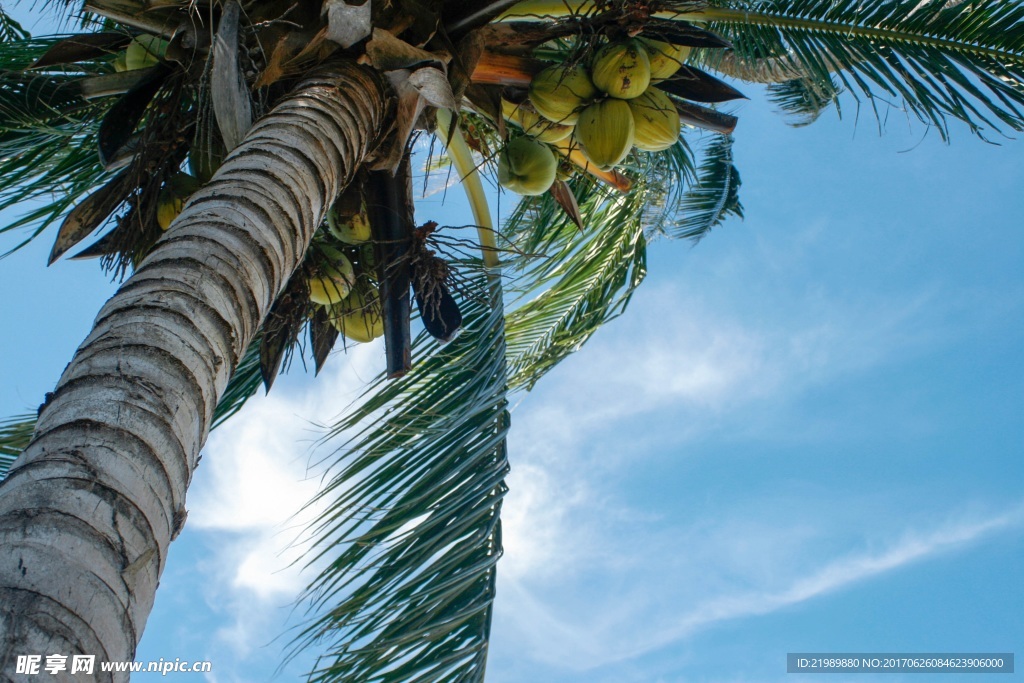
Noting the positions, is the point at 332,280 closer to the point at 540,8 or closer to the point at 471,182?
the point at 471,182

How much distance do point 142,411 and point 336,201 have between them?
6.32 ft

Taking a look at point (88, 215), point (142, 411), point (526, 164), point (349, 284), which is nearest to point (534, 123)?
point (526, 164)

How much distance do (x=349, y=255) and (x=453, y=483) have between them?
102cm

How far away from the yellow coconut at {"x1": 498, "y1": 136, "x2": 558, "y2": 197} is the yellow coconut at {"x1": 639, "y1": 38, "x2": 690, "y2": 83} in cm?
56

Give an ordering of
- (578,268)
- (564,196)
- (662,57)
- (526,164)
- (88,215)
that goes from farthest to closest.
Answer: (578,268) → (564,196) → (526,164) → (88,215) → (662,57)

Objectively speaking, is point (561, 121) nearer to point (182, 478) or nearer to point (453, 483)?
point (453, 483)

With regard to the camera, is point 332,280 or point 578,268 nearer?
point 332,280

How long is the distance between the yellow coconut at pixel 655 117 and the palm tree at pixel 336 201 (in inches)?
Answer: 8.3

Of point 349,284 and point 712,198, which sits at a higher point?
point 712,198

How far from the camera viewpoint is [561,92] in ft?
10.8

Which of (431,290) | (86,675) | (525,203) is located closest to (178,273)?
(86,675)

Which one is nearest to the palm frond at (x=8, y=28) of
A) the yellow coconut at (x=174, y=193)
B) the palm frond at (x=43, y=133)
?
the palm frond at (x=43, y=133)

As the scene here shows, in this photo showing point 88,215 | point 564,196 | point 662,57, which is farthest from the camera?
point 564,196

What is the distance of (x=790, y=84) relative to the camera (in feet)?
28.3
